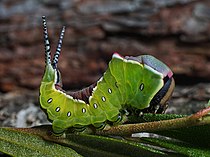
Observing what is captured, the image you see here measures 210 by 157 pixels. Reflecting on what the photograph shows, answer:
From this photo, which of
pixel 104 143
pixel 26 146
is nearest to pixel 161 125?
pixel 104 143

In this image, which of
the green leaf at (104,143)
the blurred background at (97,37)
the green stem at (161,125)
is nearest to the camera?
the green stem at (161,125)

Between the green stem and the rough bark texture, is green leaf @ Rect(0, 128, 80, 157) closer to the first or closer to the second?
the green stem

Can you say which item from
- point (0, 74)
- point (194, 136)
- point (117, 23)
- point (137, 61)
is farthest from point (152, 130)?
point (0, 74)

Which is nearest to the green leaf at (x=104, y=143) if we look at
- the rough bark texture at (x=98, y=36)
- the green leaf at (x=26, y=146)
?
the green leaf at (x=26, y=146)

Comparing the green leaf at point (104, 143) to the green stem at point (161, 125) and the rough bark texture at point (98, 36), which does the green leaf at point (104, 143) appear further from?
the rough bark texture at point (98, 36)

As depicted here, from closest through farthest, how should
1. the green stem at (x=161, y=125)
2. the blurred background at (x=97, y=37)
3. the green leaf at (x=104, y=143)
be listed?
1. the green stem at (x=161, y=125)
2. the green leaf at (x=104, y=143)
3. the blurred background at (x=97, y=37)

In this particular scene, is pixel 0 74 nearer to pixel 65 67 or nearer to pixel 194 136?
pixel 65 67

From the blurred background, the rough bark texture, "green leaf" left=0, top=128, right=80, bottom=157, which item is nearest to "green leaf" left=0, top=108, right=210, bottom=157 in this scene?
"green leaf" left=0, top=128, right=80, bottom=157

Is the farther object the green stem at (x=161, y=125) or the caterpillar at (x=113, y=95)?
the caterpillar at (x=113, y=95)
